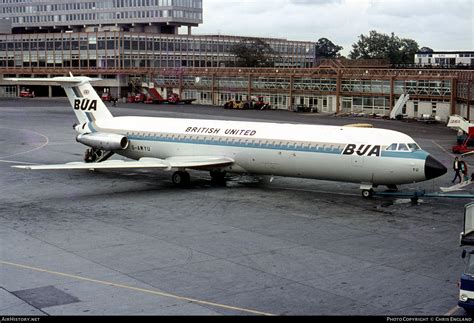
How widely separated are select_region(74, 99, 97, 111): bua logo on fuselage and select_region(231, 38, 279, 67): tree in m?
101

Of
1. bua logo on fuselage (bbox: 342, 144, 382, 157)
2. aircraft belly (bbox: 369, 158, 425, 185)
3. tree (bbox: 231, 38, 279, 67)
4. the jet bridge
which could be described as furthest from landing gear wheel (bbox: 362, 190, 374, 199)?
tree (bbox: 231, 38, 279, 67)

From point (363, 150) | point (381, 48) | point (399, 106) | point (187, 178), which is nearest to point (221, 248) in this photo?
point (363, 150)

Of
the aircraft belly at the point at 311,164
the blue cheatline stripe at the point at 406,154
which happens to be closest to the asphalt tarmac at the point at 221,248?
the aircraft belly at the point at 311,164

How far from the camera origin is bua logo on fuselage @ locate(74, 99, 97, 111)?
4184cm

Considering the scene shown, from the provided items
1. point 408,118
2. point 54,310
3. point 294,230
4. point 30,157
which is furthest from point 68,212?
point 408,118

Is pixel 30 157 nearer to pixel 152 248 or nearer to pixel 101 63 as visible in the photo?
pixel 152 248

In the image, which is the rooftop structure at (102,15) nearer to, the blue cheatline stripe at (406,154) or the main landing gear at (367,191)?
the main landing gear at (367,191)

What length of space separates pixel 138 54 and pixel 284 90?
1646 inches

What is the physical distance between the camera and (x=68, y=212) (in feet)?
95.7

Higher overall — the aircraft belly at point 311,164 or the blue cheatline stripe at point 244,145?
the blue cheatline stripe at point 244,145

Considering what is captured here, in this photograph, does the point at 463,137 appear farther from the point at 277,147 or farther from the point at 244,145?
the point at 244,145

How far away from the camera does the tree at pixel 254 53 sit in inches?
5625

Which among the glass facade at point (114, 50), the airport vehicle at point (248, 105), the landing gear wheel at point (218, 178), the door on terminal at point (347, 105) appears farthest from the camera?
the glass facade at point (114, 50)

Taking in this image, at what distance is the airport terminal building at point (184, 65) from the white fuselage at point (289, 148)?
36429 millimetres
